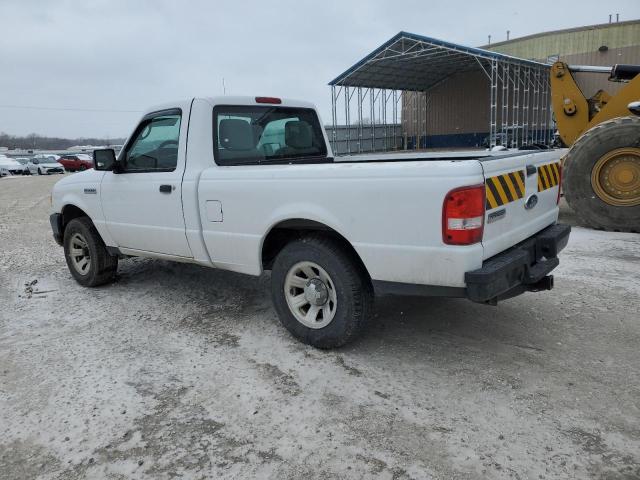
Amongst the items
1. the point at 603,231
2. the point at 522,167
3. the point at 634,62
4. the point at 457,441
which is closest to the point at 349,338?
the point at 457,441

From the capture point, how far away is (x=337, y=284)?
344cm

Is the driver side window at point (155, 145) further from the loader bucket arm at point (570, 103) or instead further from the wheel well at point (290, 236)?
the loader bucket arm at point (570, 103)

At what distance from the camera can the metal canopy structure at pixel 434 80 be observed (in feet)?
75.9

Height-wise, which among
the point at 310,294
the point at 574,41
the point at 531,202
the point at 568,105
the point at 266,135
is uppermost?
the point at 574,41

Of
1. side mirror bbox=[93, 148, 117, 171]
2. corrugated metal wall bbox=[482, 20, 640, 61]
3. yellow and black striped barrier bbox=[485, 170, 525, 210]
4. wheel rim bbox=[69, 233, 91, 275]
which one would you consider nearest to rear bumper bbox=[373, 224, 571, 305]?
yellow and black striped barrier bbox=[485, 170, 525, 210]

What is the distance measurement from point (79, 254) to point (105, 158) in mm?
1490

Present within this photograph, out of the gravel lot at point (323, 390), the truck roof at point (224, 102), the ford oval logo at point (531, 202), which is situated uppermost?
the truck roof at point (224, 102)

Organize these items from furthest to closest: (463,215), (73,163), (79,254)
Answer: (73,163) → (79,254) → (463,215)

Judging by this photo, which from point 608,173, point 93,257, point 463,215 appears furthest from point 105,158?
point 608,173

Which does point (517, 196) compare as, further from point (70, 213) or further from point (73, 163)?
point (73, 163)

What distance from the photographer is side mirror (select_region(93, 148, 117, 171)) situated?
4.77 meters

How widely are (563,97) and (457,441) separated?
866cm

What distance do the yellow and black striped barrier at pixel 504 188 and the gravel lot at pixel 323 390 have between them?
3.76ft

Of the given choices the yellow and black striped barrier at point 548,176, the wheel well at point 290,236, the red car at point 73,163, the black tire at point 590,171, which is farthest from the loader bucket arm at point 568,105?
the red car at point 73,163
